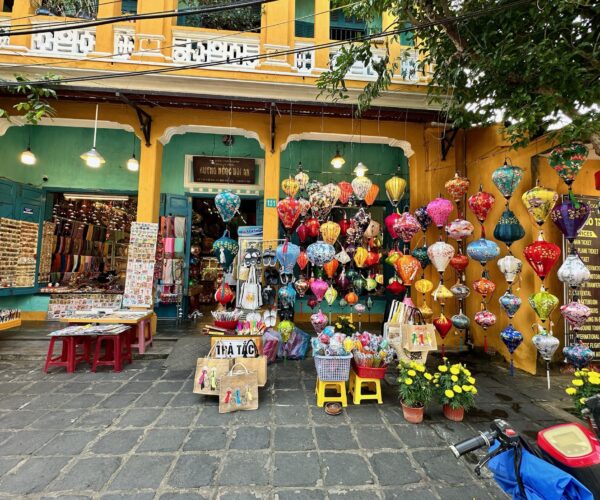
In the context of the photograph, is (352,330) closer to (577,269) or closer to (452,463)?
(452,463)

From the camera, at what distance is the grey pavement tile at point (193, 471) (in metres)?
2.58

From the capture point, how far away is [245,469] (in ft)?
9.07

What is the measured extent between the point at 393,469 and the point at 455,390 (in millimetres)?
1284

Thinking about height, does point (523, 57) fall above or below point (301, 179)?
above

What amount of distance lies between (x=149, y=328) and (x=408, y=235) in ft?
19.3

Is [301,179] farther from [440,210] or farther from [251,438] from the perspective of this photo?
[251,438]

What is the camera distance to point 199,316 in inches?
360

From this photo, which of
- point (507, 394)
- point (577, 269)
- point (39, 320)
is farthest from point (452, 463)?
point (39, 320)

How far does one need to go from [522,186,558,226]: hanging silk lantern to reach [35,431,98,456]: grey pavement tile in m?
6.78

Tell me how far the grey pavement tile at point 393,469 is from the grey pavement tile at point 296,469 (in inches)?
22.8

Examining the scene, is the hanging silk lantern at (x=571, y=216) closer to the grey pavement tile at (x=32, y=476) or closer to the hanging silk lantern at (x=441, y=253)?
the hanging silk lantern at (x=441, y=253)

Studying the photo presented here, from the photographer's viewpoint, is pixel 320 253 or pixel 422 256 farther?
pixel 422 256

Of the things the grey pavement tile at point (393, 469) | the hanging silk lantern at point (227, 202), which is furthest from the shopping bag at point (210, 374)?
the hanging silk lantern at point (227, 202)

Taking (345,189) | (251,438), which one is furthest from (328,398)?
(345,189)
